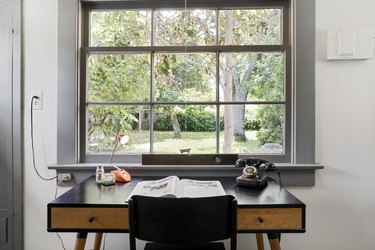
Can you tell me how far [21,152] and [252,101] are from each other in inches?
61.3

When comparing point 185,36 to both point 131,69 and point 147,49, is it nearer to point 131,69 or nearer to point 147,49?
point 147,49

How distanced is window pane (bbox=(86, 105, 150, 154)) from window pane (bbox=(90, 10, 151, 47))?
1.45ft

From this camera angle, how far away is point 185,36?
71.1 inches

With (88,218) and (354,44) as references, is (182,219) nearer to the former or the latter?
(88,218)

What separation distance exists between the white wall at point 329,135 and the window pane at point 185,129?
25.7 inches

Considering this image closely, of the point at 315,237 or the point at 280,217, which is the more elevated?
the point at 280,217

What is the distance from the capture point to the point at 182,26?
1.81 metres

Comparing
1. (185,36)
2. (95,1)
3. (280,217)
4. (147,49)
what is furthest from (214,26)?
(280,217)

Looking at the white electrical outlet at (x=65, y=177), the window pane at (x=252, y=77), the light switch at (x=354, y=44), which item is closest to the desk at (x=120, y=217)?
the white electrical outlet at (x=65, y=177)

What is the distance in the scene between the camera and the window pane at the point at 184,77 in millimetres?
1810

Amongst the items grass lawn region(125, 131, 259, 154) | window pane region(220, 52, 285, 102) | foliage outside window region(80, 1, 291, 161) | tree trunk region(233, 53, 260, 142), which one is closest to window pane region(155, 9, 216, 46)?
foliage outside window region(80, 1, 291, 161)

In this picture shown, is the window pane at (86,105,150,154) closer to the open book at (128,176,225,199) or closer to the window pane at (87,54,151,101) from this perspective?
the window pane at (87,54,151,101)

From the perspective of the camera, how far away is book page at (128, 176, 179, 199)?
122cm

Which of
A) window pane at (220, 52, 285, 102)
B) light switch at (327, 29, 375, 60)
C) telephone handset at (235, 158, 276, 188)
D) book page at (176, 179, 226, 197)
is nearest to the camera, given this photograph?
book page at (176, 179, 226, 197)
